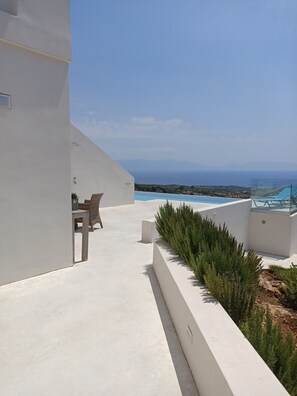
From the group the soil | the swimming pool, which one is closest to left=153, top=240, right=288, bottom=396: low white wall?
the soil

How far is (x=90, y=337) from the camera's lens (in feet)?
11.2

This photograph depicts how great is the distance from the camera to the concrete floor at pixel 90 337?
8.75 feet

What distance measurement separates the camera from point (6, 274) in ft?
15.7

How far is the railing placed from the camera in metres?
12.5

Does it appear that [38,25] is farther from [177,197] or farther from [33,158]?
[177,197]

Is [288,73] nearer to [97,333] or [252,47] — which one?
[252,47]

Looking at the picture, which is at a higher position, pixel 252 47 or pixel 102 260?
pixel 252 47

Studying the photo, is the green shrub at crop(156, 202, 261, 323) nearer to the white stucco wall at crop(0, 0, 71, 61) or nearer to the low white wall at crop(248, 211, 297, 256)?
the white stucco wall at crop(0, 0, 71, 61)

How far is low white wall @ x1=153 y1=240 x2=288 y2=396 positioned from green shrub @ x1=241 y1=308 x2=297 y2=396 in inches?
3.8

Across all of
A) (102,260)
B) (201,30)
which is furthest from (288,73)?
(102,260)

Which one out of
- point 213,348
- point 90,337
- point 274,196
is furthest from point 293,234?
point 213,348

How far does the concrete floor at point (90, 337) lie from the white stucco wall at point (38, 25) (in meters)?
3.75

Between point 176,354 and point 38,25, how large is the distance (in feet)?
16.5

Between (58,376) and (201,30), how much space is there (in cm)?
1278
